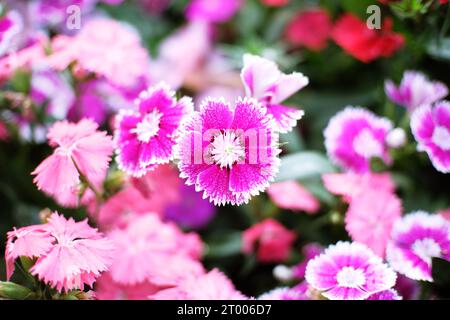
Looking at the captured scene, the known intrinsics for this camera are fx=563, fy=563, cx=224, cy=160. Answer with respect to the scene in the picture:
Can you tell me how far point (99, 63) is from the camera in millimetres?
839

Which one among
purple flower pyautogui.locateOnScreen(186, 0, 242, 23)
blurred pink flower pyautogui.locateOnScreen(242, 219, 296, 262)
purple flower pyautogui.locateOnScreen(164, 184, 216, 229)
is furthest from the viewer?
purple flower pyautogui.locateOnScreen(186, 0, 242, 23)

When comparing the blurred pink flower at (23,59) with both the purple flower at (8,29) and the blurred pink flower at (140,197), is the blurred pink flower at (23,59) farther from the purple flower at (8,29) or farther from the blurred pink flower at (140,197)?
the blurred pink flower at (140,197)

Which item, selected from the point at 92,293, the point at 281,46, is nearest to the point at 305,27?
the point at 281,46

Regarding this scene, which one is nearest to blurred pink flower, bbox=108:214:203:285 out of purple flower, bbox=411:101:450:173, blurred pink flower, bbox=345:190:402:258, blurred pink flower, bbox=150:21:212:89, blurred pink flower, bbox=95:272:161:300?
blurred pink flower, bbox=95:272:161:300

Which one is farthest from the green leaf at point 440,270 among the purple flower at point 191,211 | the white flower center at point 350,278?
the purple flower at point 191,211

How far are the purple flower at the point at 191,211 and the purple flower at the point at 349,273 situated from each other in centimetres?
42

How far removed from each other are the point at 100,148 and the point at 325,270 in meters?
0.32

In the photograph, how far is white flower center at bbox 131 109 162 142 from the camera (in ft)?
2.26

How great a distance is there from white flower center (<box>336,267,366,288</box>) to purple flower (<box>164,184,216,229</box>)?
1.46 ft

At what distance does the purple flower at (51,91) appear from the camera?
1.00m

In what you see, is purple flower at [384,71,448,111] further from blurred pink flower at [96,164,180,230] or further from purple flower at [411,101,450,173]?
blurred pink flower at [96,164,180,230]

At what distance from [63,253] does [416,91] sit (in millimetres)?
560

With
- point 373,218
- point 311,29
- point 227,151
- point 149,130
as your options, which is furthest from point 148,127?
point 311,29

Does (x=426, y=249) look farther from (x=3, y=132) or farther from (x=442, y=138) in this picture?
(x=3, y=132)
